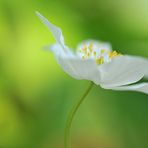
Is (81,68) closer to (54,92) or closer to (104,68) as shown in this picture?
(104,68)

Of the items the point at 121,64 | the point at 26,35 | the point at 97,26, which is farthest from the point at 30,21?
the point at 121,64

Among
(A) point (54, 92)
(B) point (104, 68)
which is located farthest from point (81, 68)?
(A) point (54, 92)

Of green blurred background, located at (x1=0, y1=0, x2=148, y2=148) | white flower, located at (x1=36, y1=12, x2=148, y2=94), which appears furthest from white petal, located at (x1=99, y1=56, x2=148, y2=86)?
green blurred background, located at (x1=0, y1=0, x2=148, y2=148)

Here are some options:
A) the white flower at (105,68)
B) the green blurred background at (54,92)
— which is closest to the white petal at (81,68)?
the white flower at (105,68)

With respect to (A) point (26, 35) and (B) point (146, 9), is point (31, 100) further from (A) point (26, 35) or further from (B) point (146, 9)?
(B) point (146, 9)

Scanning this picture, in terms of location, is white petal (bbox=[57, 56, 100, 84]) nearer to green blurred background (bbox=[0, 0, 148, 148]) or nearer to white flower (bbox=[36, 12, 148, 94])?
white flower (bbox=[36, 12, 148, 94])

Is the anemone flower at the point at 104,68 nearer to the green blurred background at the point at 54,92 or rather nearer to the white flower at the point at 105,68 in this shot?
the white flower at the point at 105,68
